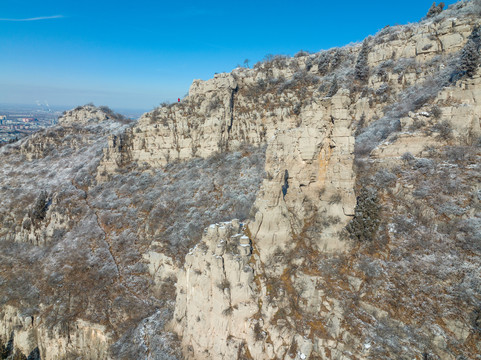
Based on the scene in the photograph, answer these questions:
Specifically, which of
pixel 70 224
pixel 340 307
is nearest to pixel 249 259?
pixel 340 307

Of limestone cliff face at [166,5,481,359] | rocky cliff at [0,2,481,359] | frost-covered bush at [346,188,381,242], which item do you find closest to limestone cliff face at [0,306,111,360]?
rocky cliff at [0,2,481,359]

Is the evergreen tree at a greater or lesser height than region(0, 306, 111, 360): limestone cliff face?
greater

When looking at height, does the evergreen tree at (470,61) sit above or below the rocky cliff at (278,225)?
above

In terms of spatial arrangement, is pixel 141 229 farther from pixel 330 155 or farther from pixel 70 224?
pixel 330 155

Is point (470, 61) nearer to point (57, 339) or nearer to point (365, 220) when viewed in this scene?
point (365, 220)

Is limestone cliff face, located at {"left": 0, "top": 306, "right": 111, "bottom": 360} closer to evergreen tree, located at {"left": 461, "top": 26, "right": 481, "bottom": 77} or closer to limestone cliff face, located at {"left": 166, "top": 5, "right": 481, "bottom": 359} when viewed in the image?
limestone cliff face, located at {"left": 166, "top": 5, "right": 481, "bottom": 359}

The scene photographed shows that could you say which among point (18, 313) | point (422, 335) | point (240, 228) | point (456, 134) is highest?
point (456, 134)

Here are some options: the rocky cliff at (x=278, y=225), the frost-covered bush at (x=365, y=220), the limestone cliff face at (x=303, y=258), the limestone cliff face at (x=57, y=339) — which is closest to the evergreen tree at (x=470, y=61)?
the rocky cliff at (x=278, y=225)

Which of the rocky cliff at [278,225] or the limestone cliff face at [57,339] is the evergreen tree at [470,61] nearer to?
the rocky cliff at [278,225]

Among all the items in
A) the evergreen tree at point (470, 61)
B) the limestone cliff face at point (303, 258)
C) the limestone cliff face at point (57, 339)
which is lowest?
the limestone cliff face at point (57, 339)
